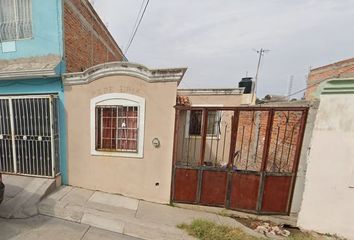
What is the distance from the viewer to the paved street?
3565mm

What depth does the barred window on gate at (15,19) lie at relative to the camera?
5.20 m

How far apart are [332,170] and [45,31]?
26.6 feet

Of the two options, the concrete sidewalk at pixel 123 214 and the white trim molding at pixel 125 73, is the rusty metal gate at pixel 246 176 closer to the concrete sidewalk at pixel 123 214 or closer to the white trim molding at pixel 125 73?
the concrete sidewalk at pixel 123 214

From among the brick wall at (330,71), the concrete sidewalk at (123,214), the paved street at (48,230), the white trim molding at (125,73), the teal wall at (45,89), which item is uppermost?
the brick wall at (330,71)

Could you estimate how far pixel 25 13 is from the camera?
5.21 meters

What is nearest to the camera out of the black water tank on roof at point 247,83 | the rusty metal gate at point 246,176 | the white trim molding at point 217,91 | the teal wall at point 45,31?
the rusty metal gate at point 246,176

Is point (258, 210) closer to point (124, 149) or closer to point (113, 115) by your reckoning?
point (124, 149)

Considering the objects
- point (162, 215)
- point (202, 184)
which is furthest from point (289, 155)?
point (162, 215)

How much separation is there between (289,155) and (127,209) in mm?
4430

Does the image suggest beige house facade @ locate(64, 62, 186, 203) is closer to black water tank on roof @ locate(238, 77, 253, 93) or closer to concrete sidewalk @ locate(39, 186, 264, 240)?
concrete sidewalk @ locate(39, 186, 264, 240)

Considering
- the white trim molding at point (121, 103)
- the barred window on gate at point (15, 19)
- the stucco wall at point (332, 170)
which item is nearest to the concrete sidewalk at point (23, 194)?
the white trim molding at point (121, 103)

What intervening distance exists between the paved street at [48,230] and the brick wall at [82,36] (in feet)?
13.3

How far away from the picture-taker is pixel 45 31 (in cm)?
509

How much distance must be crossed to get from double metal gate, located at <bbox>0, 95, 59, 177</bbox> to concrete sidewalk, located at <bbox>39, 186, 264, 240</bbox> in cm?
104
